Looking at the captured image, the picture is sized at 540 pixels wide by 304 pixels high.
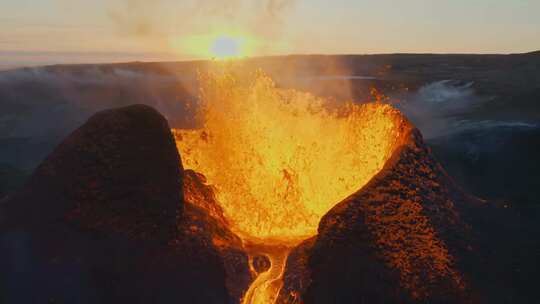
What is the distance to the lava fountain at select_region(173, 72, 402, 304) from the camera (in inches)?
280

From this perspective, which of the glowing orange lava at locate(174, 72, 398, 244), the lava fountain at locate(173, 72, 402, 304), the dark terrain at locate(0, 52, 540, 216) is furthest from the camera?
the dark terrain at locate(0, 52, 540, 216)

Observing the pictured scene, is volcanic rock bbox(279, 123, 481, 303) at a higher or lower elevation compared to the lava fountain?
lower

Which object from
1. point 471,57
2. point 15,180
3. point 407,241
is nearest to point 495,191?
point 407,241

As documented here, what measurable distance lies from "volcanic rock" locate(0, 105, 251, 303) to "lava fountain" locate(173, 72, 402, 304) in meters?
0.93

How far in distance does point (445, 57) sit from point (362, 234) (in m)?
84.7

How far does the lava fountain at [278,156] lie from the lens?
23.3 ft

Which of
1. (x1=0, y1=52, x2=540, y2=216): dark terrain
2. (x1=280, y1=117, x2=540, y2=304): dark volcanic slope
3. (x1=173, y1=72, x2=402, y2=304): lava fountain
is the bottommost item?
(x1=280, y1=117, x2=540, y2=304): dark volcanic slope

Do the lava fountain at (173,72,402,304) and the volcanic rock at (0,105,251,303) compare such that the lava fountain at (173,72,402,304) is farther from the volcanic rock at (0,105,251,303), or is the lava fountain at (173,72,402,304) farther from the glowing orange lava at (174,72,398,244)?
the volcanic rock at (0,105,251,303)

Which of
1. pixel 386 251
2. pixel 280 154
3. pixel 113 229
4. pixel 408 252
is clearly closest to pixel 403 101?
pixel 280 154

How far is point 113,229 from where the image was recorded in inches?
213

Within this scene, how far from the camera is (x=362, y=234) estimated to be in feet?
17.2

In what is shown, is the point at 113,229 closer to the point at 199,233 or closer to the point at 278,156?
the point at 199,233

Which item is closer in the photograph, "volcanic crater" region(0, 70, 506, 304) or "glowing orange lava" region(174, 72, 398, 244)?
"volcanic crater" region(0, 70, 506, 304)

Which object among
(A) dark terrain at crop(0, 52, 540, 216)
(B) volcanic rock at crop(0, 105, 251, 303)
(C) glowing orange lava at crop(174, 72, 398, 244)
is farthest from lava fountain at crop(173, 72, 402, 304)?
(A) dark terrain at crop(0, 52, 540, 216)
